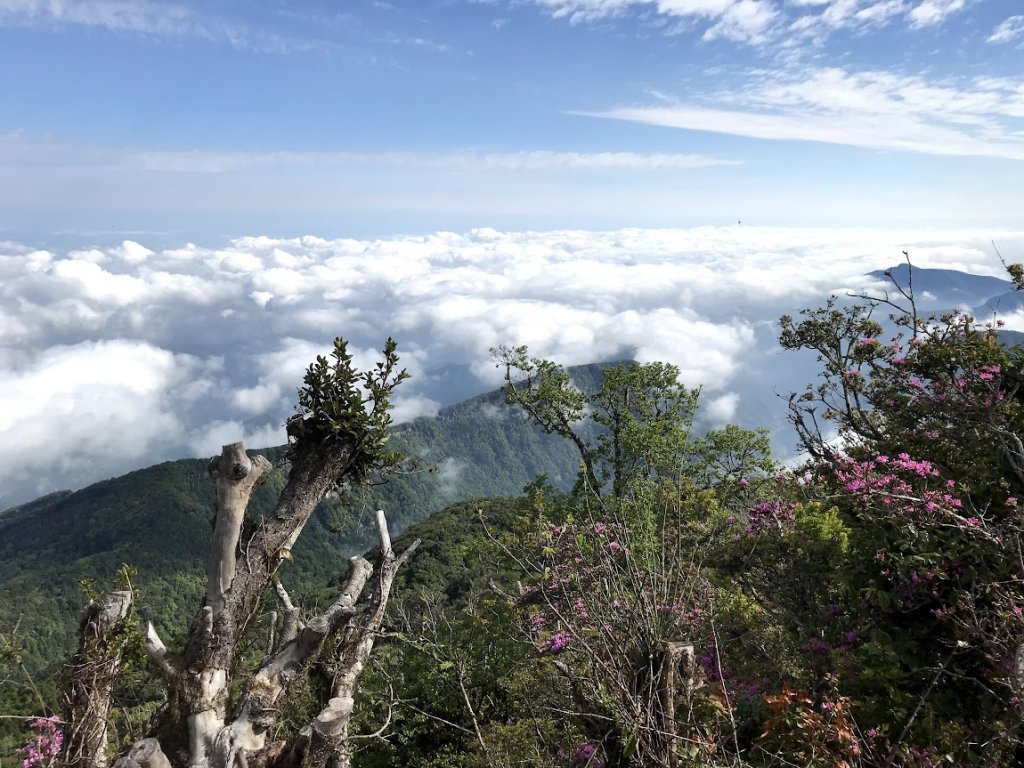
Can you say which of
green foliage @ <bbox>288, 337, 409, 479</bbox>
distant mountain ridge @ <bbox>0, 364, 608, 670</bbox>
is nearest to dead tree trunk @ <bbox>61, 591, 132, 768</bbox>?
green foliage @ <bbox>288, 337, 409, 479</bbox>

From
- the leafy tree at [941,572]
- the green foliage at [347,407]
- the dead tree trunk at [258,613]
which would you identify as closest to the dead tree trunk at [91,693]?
the dead tree trunk at [258,613]

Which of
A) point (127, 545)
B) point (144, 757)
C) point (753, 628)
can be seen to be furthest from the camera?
point (127, 545)

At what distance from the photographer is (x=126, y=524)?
164875mm

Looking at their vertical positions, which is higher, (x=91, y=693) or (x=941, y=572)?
(x=941, y=572)

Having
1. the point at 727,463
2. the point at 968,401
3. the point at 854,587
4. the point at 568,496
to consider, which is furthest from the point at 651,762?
the point at 727,463

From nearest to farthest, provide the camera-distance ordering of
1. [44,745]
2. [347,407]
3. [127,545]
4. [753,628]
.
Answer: [44,745] < [347,407] < [753,628] < [127,545]

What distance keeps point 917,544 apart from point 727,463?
45.0ft

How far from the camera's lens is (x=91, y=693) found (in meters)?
4.98

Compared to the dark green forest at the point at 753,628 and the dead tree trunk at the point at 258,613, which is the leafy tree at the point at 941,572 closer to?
the dark green forest at the point at 753,628

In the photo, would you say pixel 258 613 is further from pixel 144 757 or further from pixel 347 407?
pixel 347 407

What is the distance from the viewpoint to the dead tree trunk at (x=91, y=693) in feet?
16.0

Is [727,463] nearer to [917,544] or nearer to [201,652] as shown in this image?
[917,544]

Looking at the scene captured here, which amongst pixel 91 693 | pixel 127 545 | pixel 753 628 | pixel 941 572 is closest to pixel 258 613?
pixel 91 693

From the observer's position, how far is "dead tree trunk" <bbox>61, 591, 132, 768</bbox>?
488cm
